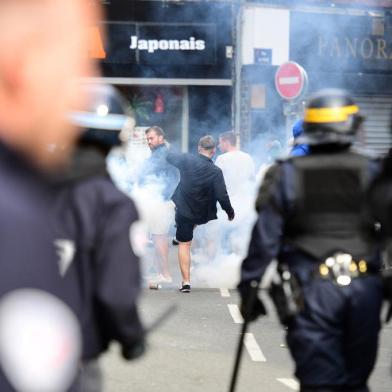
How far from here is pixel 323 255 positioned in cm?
349

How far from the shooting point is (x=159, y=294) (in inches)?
343

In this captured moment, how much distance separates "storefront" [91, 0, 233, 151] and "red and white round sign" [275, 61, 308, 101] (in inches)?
125

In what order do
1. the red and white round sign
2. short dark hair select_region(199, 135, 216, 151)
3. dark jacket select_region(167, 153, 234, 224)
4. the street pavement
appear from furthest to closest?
the red and white round sign < short dark hair select_region(199, 135, 216, 151) < dark jacket select_region(167, 153, 234, 224) < the street pavement

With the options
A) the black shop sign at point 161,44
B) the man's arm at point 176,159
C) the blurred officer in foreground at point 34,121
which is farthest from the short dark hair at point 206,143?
the black shop sign at point 161,44

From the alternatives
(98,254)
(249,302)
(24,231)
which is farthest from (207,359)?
(24,231)

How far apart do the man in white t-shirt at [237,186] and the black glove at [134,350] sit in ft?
24.7

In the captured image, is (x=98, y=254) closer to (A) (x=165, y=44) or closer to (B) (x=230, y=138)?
(B) (x=230, y=138)

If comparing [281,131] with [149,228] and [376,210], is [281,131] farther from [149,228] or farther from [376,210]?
[376,210]

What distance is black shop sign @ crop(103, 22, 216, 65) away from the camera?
1595 cm

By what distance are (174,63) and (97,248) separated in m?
14.1

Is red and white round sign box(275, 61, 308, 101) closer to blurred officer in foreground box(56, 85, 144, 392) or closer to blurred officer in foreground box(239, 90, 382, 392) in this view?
blurred officer in foreground box(239, 90, 382, 392)

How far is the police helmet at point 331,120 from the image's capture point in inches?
143

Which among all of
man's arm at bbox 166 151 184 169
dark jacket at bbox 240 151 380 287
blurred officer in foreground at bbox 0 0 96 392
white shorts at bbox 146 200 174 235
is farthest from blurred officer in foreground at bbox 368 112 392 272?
white shorts at bbox 146 200 174 235

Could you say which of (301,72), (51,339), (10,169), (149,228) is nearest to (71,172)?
(10,169)
